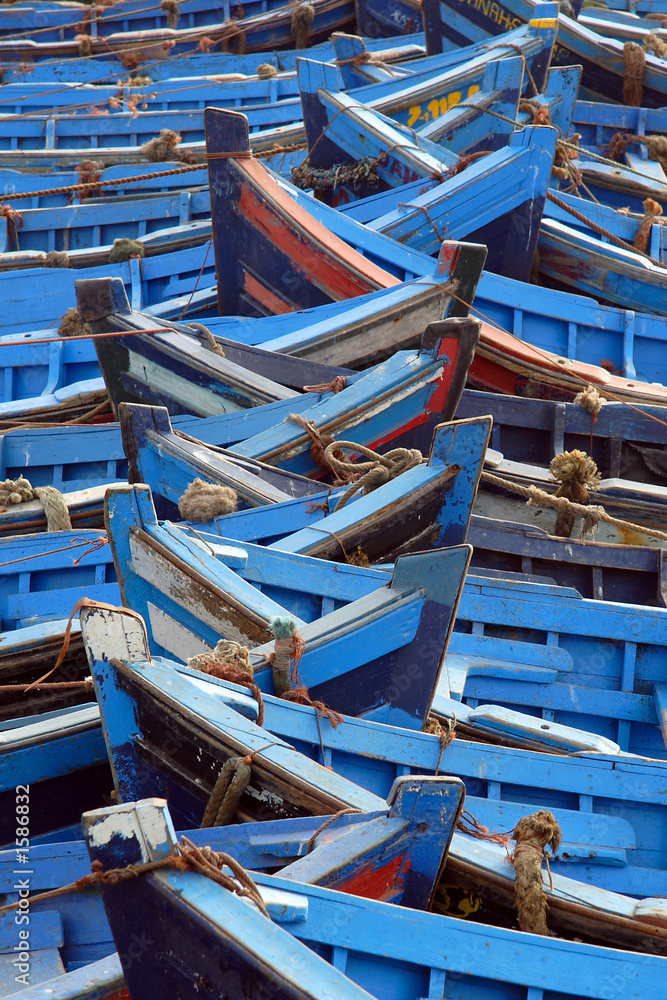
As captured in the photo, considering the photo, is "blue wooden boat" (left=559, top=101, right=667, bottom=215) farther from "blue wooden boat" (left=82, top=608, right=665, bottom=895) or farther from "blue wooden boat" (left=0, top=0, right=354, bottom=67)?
"blue wooden boat" (left=82, top=608, right=665, bottom=895)

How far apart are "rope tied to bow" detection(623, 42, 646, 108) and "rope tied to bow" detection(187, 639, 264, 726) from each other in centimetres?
933

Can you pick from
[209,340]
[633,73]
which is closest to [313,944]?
[209,340]

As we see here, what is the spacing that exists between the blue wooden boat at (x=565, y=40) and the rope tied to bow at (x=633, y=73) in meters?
0.06

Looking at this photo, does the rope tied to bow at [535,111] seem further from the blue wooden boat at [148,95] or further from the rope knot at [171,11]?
the rope knot at [171,11]

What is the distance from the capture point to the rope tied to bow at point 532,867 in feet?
8.22

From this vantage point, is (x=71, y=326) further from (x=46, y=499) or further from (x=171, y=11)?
(x=171, y=11)

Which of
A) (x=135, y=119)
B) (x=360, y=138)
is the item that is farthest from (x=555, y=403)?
(x=135, y=119)

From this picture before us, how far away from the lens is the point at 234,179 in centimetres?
596

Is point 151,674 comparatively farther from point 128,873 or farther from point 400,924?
point 400,924

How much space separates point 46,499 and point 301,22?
9.73 meters

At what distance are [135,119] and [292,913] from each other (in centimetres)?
1027

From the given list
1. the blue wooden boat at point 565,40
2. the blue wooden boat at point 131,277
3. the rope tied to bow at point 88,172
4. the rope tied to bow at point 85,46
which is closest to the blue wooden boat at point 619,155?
the blue wooden boat at point 565,40

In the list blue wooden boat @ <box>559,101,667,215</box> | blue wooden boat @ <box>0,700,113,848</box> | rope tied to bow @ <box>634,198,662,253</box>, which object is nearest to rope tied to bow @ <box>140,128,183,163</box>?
blue wooden boat @ <box>559,101,667,215</box>

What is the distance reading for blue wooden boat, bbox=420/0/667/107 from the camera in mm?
9273
